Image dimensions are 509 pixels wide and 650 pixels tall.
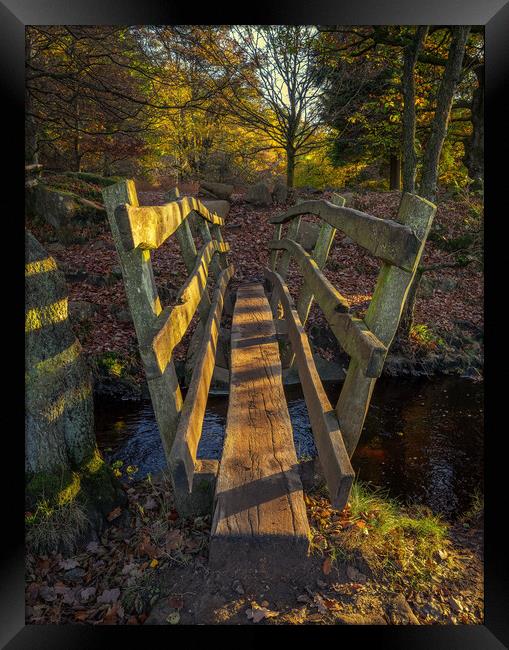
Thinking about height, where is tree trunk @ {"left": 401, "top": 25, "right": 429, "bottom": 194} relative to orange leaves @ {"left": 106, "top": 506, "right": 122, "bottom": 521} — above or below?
above

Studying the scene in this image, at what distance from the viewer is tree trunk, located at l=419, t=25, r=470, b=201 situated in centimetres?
699

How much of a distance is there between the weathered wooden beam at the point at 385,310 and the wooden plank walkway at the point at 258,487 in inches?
18.2

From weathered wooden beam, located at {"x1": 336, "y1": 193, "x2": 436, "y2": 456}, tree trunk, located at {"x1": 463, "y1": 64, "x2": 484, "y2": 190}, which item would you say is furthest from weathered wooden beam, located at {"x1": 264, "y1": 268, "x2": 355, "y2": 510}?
tree trunk, located at {"x1": 463, "y1": 64, "x2": 484, "y2": 190}

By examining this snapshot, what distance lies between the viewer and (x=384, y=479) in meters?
5.14

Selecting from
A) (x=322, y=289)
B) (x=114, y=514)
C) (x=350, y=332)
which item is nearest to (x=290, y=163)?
(x=322, y=289)

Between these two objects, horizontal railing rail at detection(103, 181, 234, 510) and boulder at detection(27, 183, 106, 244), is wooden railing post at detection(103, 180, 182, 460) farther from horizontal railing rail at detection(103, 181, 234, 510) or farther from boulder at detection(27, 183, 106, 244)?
boulder at detection(27, 183, 106, 244)

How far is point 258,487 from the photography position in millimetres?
2475

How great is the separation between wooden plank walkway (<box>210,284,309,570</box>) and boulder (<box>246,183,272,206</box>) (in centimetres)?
1249

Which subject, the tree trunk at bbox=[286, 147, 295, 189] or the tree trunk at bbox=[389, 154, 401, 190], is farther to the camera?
the tree trunk at bbox=[389, 154, 401, 190]

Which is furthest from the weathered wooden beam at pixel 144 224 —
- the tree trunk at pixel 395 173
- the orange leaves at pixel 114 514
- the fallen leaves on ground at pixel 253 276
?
the tree trunk at pixel 395 173

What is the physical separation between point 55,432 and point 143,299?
145 cm
